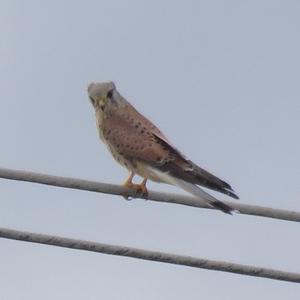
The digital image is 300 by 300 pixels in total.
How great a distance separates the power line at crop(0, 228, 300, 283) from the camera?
24.1 ft

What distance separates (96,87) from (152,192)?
7.26 ft

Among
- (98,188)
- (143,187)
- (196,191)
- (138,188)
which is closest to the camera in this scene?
(98,188)

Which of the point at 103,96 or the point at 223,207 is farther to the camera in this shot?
the point at 103,96

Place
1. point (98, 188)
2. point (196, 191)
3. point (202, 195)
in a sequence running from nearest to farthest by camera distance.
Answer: point (98, 188) < point (202, 195) < point (196, 191)

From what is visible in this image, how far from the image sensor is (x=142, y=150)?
30.4 feet

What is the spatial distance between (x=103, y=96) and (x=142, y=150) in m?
0.95

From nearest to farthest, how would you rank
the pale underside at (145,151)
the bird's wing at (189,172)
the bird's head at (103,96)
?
1. the bird's wing at (189,172)
2. the pale underside at (145,151)
3. the bird's head at (103,96)

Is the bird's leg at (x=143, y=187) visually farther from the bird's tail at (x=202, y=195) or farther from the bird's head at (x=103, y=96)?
the bird's head at (x=103, y=96)

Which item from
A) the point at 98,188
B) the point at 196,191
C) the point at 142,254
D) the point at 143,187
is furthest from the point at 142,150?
the point at 142,254

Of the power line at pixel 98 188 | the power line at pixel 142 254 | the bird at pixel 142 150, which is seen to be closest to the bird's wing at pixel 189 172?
the bird at pixel 142 150

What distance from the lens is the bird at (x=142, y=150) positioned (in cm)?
821

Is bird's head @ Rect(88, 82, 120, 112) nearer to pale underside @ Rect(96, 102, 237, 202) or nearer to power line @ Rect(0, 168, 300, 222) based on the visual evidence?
pale underside @ Rect(96, 102, 237, 202)

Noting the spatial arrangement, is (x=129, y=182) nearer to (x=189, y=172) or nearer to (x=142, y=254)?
(x=189, y=172)

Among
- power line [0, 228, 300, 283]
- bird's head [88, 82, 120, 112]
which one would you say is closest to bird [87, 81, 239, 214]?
bird's head [88, 82, 120, 112]
